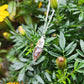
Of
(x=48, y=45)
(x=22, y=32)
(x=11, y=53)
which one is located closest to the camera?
(x=48, y=45)

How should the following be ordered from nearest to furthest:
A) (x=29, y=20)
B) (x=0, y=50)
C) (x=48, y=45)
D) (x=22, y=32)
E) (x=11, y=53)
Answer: (x=48, y=45)
(x=22, y=32)
(x=11, y=53)
(x=29, y=20)
(x=0, y=50)

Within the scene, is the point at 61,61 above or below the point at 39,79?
above

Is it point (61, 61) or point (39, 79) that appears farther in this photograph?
point (39, 79)

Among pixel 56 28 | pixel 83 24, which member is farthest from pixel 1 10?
pixel 83 24

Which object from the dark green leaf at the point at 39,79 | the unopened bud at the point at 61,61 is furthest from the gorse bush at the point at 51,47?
the unopened bud at the point at 61,61

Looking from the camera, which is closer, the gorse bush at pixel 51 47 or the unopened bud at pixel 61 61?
the unopened bud at pixel 61 61

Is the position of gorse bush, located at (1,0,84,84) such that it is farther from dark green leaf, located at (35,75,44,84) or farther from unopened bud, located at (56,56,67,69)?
unopened bud, located at (56,56,67,69)

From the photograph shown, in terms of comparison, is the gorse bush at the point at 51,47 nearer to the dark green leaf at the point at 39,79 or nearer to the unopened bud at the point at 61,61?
the dark green leaf at the point at 39,79

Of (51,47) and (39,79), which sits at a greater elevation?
(51,47)

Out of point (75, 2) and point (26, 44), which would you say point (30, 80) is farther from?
point (75, 2)

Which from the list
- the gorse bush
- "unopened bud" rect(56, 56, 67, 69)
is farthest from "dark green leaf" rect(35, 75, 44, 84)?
"unopened bud" rect(56, 56, 67, 69)

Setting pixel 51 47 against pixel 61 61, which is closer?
pixel 61 61
